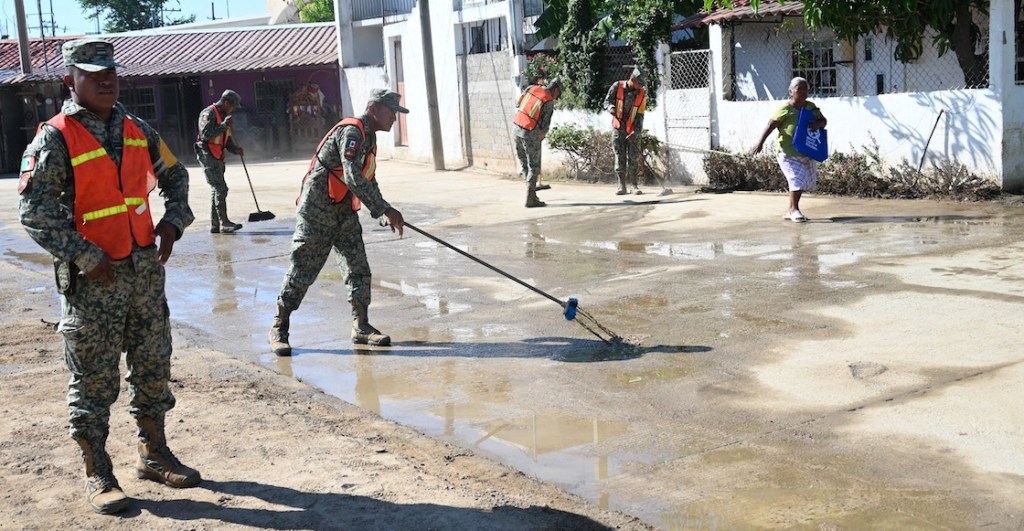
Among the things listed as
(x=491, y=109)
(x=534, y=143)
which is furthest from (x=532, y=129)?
(x=491, y=109)

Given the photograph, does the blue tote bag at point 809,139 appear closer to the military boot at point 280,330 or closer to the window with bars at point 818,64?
the window with bars at point 818,64

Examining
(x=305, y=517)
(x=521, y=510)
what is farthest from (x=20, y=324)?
(x=521, y=510)

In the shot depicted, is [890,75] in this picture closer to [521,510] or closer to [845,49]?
[845,49]

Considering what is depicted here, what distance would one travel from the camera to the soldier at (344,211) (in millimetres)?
7270

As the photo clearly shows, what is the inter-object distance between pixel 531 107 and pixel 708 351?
837 cm

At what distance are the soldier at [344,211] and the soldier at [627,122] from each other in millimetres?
8479

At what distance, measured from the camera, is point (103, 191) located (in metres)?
4.70

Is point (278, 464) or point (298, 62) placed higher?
point (298, 62)

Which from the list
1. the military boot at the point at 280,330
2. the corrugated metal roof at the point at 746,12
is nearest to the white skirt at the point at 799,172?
the corrugated metal roof at the point at 746,12

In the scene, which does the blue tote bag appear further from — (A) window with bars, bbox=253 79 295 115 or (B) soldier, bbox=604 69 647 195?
(A) window with bars, bbox=253 79 295 115

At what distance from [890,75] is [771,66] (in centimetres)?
213

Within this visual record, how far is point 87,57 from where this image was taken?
4.64m

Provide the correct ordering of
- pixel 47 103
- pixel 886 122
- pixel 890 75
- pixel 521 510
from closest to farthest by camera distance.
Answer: pixel 521 510
pixel 886 122
pixel 890 75
pixel 47 103

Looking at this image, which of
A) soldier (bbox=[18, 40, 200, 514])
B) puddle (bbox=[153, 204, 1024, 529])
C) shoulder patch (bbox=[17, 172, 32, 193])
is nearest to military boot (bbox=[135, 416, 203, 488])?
soldier (bbox=[18, 40, 200, 514])
